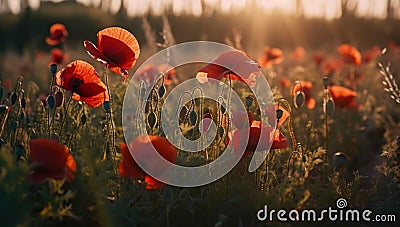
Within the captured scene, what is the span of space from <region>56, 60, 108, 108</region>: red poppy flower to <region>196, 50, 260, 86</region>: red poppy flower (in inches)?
16.0

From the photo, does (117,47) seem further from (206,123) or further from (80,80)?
(206,123)

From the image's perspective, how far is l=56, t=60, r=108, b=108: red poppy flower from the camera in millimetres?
2441

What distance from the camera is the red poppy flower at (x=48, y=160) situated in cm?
188

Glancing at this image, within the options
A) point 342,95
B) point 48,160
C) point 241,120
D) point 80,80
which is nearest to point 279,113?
point 241,120

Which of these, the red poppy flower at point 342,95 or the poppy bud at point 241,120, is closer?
the poppy bud at point 241,120

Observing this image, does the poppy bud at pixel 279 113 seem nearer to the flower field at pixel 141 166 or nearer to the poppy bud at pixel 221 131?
the flower field at pixel 141 166

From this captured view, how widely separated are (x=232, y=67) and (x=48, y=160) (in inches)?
33.5

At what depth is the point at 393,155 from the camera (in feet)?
9.46

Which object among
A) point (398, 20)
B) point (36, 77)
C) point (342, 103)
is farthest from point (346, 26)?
point (342, 103)

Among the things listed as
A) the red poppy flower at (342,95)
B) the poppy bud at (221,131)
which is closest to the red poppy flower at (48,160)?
the poppy bud at (221,131)

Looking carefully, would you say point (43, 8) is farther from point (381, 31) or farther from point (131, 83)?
point (131, 83)

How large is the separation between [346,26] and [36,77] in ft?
48.5

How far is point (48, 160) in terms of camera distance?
1.88 metres

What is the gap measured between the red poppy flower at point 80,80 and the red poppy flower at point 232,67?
41cm
